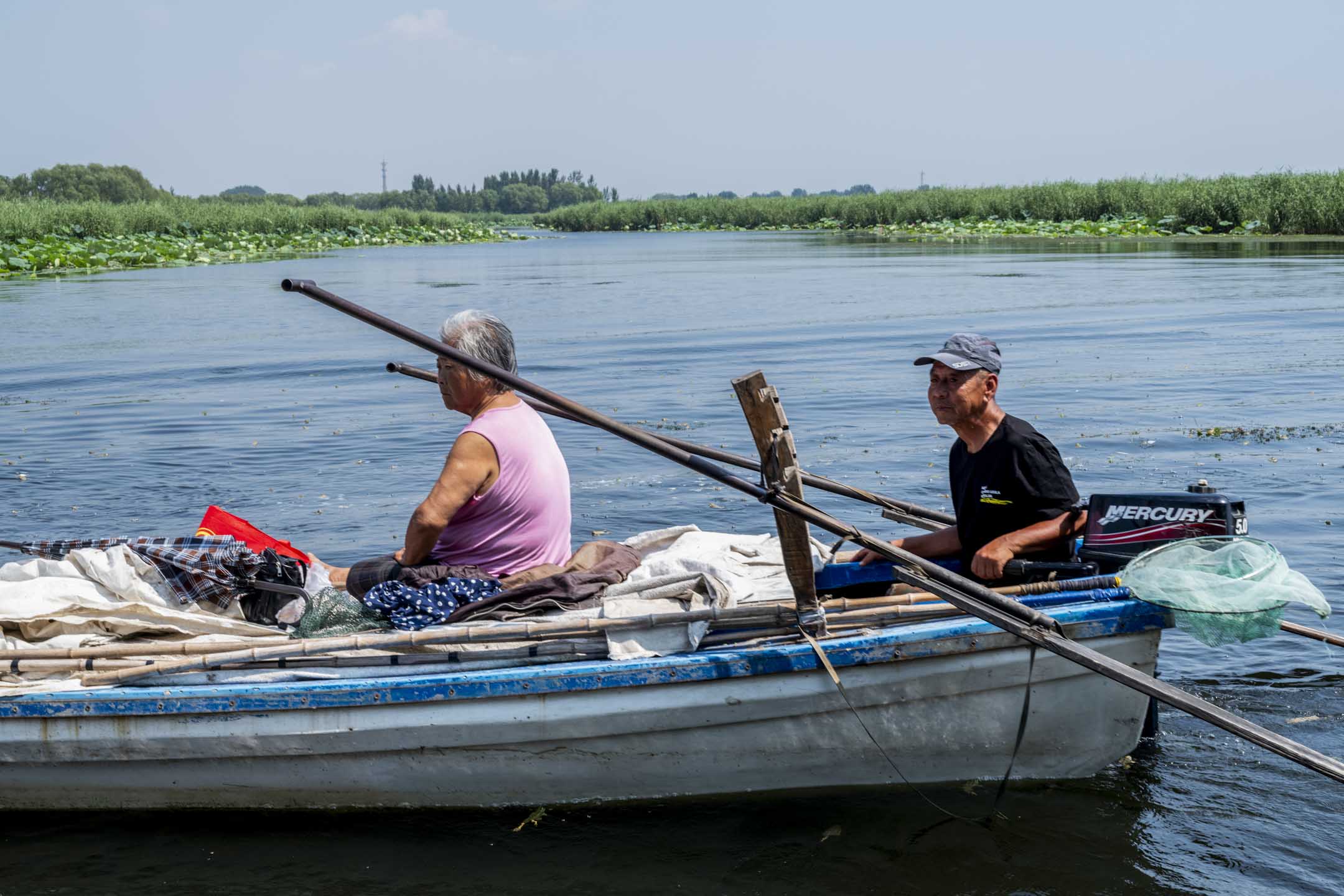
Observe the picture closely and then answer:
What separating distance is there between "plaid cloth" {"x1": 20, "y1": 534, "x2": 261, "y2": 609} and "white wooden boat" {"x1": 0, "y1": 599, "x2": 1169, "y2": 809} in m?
0.76

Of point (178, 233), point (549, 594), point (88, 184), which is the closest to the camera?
point (549, 594)

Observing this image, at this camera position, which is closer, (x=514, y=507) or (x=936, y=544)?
(x=514, y=507)

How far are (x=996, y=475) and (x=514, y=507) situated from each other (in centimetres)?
196

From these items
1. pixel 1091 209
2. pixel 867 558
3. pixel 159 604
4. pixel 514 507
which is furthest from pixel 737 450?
pixel 1091 209

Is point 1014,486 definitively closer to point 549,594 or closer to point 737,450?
point 549,594

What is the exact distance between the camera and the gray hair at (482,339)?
204 inches

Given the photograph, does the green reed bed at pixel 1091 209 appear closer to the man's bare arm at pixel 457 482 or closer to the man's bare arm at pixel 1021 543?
the man's bare arm at pixel 1021 543

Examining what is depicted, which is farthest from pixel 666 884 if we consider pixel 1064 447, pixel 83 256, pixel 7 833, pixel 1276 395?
pixel 83 256

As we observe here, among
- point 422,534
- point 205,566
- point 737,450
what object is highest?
point 422,534

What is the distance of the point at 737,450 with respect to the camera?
1191 centimetres

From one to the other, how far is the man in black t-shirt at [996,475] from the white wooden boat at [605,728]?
50 cm

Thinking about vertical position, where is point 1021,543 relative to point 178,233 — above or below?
below

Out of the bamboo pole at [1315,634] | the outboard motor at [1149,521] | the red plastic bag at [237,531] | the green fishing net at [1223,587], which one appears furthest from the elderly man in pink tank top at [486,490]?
the bamboo pole at [1315,634]

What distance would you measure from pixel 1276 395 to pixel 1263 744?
10.4 m
